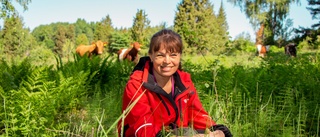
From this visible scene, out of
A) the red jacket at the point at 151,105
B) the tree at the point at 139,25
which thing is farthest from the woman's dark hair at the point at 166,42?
the tree at the point at 139,25

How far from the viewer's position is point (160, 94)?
2.19 m

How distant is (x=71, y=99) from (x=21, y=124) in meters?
1.28

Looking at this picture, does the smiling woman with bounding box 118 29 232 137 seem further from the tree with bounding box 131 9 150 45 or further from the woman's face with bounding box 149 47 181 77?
the tree with bounding box 131 9 150 45

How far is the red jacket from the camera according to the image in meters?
2.09

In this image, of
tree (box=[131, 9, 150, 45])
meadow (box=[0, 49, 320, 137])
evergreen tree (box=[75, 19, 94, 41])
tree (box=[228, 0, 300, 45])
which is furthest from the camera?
evergreen tree (box=[75, 19, 94, 41])

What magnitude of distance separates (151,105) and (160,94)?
10cm

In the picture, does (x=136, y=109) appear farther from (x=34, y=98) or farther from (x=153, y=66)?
(x=34, y=98)

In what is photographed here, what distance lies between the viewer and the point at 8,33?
136 ft

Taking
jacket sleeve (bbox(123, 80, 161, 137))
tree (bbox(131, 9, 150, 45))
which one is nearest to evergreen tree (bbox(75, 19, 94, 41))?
tree (bbox(131, 9, 150, 45))

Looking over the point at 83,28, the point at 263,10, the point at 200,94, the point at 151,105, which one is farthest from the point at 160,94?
the point at 83,28

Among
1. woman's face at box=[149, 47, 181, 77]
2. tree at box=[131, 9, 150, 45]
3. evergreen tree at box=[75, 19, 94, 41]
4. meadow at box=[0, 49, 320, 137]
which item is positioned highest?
evergreen tree at box=[75, 19, 94, 41]

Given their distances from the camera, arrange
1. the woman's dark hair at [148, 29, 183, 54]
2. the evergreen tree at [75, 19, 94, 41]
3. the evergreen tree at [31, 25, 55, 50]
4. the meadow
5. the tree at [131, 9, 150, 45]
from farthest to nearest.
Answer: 1. the evergreen tree at [75, 19, 94, 41]
2. the evergreen tree at [31, 25, 55, 50]
3. the tree at [131, 9, 150, 45]
4. the meadow
5. the woman's dark hair at [148, 29, 183, 54]

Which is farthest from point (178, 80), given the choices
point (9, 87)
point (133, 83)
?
point (9, 87)

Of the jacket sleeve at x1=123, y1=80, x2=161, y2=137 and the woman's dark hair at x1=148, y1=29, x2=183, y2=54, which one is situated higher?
the woman's dark hair at x1=148, y1=29, x2=183, y2=54
